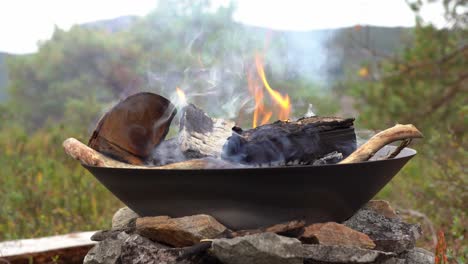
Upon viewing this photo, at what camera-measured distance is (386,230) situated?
7.38 feet

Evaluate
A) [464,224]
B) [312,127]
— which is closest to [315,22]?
[464,224]

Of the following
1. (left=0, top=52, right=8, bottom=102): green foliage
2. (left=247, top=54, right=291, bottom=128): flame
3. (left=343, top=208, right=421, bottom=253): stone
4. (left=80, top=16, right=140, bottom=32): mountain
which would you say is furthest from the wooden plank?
(left=0, top=52, right=8, bottom=102): green foliage

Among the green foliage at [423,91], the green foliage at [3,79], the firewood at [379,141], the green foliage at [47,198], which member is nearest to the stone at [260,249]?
the firewood at [379,141]

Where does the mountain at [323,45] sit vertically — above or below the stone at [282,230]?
above

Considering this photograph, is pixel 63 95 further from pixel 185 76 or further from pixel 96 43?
pixel 185 76

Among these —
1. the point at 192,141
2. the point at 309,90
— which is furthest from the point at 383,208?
the point at 309,90

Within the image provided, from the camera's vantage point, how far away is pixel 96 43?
1205 centimetres

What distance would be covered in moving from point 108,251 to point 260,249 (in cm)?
74

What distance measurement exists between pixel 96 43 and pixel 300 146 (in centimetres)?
1072

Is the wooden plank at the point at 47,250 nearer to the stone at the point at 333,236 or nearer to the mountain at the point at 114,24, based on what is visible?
the stone at the point at 333,236

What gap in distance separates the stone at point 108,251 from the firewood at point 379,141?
3.12ft

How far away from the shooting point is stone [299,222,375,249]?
1948 mm

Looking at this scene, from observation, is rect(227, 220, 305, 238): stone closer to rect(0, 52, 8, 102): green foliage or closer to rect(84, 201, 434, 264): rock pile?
rect(84, 201, 434, 264): rock pile

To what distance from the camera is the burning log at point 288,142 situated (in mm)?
2035
